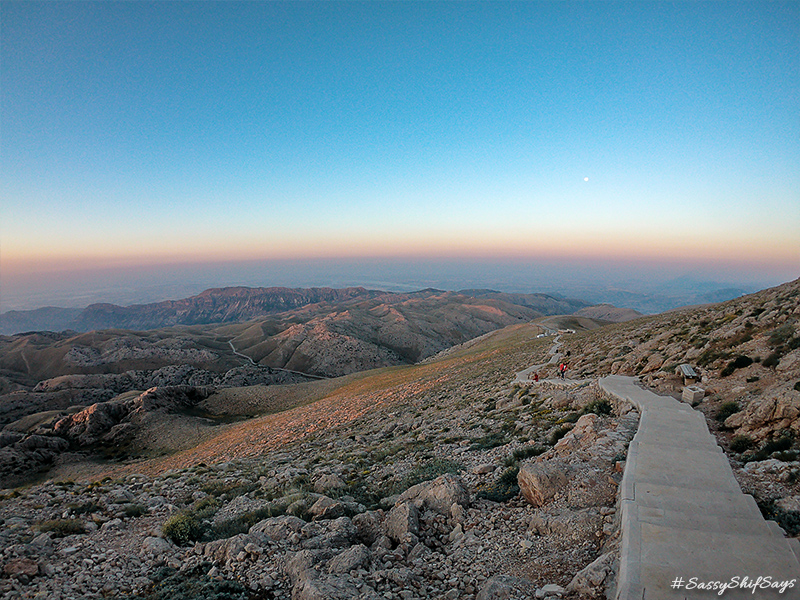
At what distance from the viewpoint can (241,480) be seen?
14938mm

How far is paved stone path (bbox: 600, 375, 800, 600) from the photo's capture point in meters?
5.22

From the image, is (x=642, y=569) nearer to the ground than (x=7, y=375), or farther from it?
farther from it

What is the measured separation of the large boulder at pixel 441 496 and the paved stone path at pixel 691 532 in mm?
3678

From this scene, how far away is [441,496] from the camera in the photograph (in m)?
9.04

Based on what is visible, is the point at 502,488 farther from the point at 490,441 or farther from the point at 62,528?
the point at 62,528

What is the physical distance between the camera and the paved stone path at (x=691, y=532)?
17.1 ft

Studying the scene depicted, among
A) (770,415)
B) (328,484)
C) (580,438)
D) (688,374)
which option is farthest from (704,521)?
(688,374)

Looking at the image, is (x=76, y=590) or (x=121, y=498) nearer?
(x=76, y=590)

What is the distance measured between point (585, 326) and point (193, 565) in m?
88.7

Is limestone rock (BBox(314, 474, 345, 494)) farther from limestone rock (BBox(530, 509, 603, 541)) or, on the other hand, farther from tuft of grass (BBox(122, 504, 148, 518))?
limestone rock (BBox(530, 509, 603, 541))

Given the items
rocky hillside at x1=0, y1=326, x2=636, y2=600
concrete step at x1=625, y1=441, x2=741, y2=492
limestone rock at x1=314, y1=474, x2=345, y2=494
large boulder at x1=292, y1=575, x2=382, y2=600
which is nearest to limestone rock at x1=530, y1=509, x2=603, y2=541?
rocky hillside at x1=0, y1=326, x2=636, y2=600

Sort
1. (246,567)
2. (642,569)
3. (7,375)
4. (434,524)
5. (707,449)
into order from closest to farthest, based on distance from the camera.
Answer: (642,569) < (246,567) < (434,524) < (707,449) < (7,375)

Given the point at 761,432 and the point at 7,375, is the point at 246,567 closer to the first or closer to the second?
the point at 761,432

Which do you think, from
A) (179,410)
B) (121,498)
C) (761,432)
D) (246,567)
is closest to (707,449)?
(761,432)
